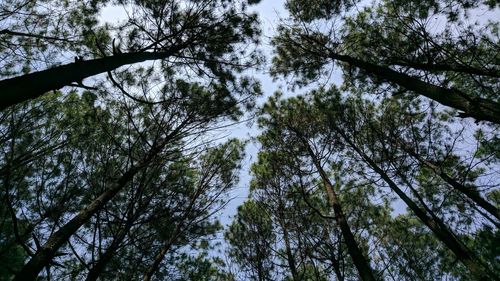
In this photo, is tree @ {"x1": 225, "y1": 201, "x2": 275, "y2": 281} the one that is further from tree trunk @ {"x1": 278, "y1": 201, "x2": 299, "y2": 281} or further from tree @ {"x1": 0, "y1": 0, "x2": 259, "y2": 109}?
tree @ {"x1": 0, "y1": 0, "x2": 259, "y2": 109}

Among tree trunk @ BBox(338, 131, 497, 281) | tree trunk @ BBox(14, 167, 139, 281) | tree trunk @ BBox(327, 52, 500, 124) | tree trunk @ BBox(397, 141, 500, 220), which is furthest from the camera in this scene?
tree trunk @ BBox(397, 141, 500, 220)

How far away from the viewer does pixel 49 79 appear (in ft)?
10.1

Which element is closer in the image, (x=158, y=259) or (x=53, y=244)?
(x=53, y=244)

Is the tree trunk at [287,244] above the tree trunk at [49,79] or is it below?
above

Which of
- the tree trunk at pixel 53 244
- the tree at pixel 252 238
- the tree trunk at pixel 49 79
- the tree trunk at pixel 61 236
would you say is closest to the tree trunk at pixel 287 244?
the tree at pixel 252 238

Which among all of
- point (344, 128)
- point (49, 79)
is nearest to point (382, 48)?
point (344, 128)

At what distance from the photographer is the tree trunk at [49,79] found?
270 cm

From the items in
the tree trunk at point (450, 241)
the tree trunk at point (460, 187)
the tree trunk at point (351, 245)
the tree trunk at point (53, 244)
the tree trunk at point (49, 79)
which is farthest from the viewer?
the tree trunk at point (460, 187)

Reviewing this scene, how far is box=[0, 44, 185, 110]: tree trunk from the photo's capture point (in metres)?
2.70

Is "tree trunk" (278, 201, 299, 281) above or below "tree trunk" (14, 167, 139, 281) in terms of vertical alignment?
above

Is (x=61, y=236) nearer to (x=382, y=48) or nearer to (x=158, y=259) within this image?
(x=158, y=259)

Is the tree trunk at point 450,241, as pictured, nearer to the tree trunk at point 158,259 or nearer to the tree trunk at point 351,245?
the tree trunk at point 351,245

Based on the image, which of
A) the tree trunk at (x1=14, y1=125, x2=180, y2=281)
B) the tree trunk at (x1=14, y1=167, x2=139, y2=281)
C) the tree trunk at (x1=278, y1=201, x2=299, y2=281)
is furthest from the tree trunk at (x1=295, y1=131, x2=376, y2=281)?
the tree trunk at (x1=14, y1=167, x2=139, y2=281)

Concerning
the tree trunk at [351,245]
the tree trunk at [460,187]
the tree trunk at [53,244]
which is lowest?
the tree trunk at [53,244]
